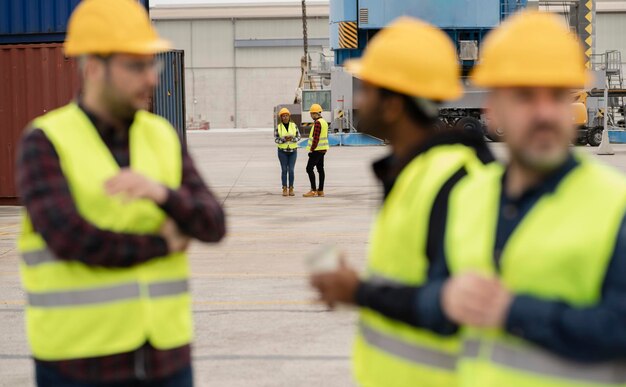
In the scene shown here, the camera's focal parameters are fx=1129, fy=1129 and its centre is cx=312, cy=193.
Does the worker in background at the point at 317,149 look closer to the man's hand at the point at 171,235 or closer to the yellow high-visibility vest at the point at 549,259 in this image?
the man's hand at the point at 171,235

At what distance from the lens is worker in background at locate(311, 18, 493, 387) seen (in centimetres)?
280

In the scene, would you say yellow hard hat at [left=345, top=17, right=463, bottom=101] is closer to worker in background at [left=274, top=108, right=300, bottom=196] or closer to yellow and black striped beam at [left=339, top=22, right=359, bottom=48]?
worker in background at [left=274, top=108, right=300, bottom=196]

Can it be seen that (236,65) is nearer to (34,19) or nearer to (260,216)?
(34,19)

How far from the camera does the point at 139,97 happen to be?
128 inches

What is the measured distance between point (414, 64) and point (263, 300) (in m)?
6.72

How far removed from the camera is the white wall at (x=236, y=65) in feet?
270

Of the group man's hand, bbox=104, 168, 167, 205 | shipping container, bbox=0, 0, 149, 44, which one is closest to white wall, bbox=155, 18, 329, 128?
shipping container, bbox=0, 0, 149, 44

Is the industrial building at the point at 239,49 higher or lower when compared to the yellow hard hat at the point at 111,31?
higher

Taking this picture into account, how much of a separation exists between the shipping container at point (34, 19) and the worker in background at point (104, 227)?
15848 mm

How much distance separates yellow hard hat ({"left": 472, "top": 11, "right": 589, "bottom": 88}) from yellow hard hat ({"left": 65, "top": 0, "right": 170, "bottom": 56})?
117 cm

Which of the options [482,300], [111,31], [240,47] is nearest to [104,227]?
[111,31]

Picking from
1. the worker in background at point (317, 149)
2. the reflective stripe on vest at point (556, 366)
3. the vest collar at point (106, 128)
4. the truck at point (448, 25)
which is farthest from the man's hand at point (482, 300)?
the truck at point (448, 25)

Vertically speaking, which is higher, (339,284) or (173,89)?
(173,89)

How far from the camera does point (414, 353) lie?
2889mm
